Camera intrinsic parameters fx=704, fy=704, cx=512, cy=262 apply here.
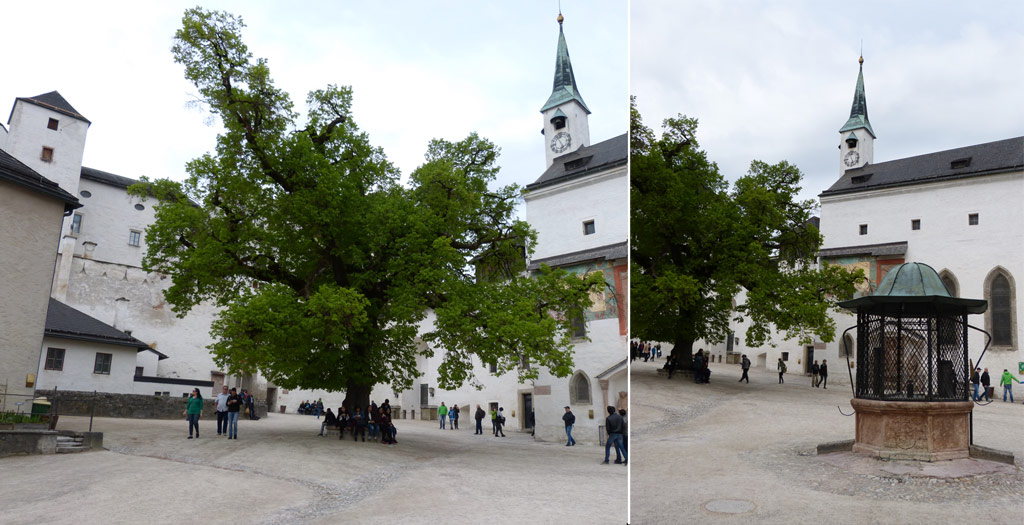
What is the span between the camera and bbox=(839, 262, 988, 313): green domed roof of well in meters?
6.88

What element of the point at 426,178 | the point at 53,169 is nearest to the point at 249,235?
the point at 426,178

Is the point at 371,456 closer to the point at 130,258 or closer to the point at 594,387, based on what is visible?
the point at 594,387

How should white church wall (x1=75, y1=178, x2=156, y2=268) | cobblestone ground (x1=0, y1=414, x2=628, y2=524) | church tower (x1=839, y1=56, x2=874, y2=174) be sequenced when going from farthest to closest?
1. white church wall (x1=75, y1=178, x2=156, y2=268)
2. cobblestone ground (x1=0, y1=414, x2=628, y2=524)
3. church tower (x1=839, y1=56, x2=874, y2=174)

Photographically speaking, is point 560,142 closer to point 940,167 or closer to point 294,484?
point 940,167

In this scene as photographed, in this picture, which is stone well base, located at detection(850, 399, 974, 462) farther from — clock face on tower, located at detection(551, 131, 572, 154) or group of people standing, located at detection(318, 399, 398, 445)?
clock face on tower, located at detection(551, 131, 572, 154)

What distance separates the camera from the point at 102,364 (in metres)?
23.2

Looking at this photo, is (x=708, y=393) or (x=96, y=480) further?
(x=708, y=393)

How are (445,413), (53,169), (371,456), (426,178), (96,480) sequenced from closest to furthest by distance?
(96,480) → (371,456) → (426,178) → (445,413) → (53,169)

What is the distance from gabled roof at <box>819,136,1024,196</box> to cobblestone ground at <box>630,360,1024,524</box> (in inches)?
110

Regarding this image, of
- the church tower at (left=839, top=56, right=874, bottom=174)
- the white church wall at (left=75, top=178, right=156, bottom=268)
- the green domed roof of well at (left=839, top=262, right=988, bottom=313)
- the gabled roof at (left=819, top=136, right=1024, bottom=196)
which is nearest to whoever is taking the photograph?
the church tower at (left=839, top=56, right=874, bottom=174)

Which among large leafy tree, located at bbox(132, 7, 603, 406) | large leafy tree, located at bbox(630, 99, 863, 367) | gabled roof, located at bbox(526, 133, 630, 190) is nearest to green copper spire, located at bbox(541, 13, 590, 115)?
gabled roof, located at bbox(526, 133, 630, 190)

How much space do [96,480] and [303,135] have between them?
7681 millimetres

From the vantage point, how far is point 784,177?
1141 cm

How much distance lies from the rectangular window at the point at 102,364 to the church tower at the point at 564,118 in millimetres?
16162
